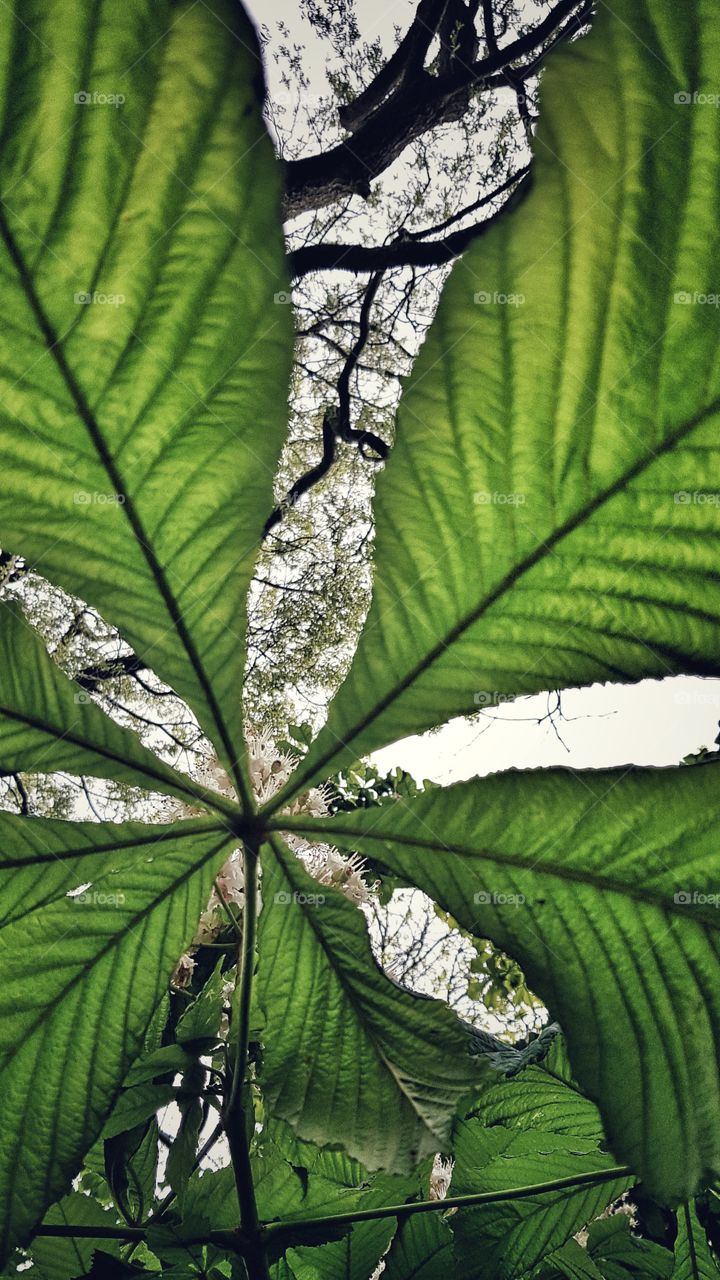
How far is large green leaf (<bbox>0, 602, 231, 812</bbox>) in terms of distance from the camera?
403 mm

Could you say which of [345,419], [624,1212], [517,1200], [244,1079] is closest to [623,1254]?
[624,1212]

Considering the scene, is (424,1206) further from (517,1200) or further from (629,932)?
(629,932)

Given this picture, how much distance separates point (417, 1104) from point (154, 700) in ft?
26.5

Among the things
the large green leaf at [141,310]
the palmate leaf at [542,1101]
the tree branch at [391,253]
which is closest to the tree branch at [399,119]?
the tree branch at [391,253]

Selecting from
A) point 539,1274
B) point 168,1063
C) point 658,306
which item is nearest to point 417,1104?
point 168,1063

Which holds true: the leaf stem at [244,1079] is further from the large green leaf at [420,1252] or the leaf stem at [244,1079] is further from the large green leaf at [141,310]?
the large green leaf at [420,1252]
